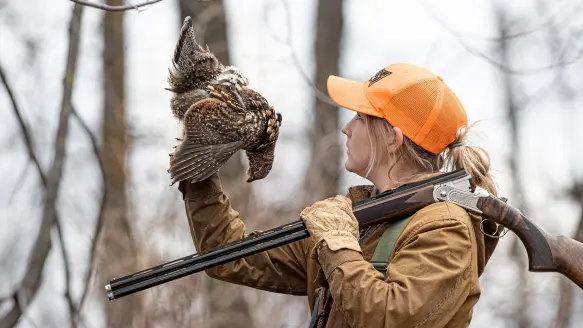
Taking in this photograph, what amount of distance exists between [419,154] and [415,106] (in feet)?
0.62

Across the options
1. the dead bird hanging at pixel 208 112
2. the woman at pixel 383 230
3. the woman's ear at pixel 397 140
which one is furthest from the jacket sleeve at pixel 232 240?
the woman's ear at pixel 397 140

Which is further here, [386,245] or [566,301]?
[566,301]

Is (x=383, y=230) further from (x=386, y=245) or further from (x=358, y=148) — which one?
(x=358, y=148)

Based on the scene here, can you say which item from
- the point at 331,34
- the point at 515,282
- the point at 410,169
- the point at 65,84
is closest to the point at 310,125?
the point at 331,34

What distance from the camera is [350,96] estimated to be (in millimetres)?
3930

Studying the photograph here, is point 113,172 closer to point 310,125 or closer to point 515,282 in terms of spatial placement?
point 310,125

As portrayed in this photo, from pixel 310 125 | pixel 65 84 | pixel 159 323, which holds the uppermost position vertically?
pixel 65 84

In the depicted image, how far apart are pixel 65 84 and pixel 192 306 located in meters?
2.25

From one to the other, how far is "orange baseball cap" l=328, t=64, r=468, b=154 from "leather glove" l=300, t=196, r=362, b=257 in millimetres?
381

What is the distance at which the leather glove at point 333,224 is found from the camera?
3.50m

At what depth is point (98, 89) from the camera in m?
9.07

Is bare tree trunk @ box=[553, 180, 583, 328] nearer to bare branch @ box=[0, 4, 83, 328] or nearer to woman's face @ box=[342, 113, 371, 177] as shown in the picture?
bare branch @ box=[0, 4, 83, 328]

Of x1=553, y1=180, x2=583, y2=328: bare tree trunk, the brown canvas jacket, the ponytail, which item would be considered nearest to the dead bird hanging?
the brown canvas jacket

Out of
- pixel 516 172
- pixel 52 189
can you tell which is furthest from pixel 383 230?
pixel 516 172
